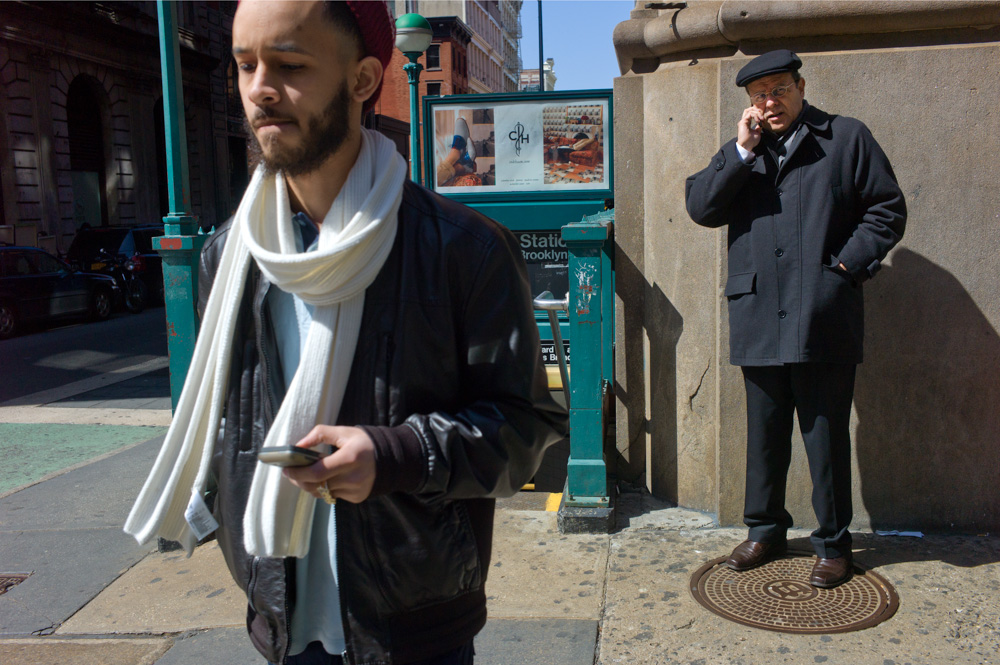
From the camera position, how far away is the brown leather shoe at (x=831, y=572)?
3660 millimetres

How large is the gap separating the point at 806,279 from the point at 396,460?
2.55 metres

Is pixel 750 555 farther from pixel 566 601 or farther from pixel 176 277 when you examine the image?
pixel 176 277

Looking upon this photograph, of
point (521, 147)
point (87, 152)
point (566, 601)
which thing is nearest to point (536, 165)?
point (521, 147)

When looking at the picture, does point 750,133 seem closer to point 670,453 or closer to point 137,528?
point 670,453

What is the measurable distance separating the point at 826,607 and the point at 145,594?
2944 mm

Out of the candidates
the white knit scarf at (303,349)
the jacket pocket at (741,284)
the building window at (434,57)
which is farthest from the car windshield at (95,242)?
the building window at (434,57)

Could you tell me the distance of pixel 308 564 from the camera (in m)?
1.77

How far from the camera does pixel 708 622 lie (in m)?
3.44

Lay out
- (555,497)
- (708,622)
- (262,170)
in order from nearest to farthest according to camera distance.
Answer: (262,170) < (708,622) < (555,497)

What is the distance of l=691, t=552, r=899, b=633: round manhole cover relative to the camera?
340cm

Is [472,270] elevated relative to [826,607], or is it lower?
elevated

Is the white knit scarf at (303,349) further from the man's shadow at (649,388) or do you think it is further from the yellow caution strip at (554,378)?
the yellow caution strip at (554,378)

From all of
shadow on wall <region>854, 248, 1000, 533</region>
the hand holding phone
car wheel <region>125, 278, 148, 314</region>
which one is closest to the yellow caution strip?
shadow on wall <region>854, 248, 1000, 533</region>

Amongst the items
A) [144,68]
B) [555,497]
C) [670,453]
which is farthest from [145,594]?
[144,68]
